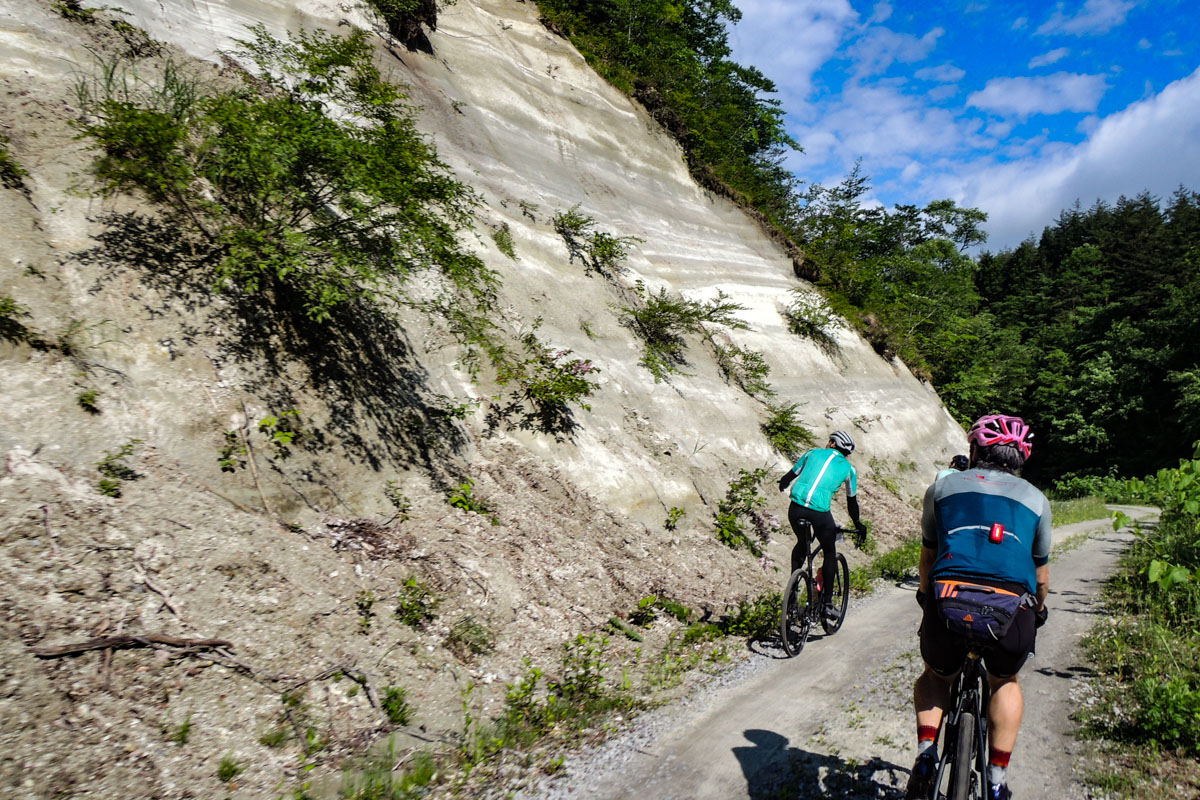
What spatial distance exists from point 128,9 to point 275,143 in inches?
189

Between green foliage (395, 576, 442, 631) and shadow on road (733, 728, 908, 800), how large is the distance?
267cm

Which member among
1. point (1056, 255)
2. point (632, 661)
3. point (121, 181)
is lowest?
point (632, 661)

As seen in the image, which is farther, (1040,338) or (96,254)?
(1040,338)

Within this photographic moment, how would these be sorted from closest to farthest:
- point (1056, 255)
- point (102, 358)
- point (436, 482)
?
point (102, 358) → point (436, 482) → point (1056, 255)

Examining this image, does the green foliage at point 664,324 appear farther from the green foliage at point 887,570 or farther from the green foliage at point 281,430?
the green foliage at point 281,430

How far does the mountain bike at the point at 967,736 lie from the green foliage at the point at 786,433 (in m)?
9.32

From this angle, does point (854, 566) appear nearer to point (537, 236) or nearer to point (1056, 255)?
point (537, 236)

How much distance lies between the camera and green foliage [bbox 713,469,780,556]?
30.7 ft

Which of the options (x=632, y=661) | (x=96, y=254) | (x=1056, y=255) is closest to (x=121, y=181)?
(x=96, y=254)

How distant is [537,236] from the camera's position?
39.5 ft

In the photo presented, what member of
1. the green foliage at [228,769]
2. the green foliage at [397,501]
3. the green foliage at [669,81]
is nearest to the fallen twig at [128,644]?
the green foliage at [228,769]

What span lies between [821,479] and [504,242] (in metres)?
7.09

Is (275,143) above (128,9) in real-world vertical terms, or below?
below

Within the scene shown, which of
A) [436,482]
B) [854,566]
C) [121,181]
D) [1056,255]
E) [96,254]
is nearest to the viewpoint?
[96,254]
